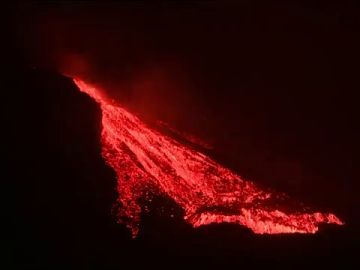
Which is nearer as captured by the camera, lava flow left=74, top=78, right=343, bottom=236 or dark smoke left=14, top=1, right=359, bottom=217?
lava flow left=74, top=78, right=343, bottom=236

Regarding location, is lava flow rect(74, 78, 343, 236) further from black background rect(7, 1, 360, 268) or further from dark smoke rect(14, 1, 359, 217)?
dark smoke rect(14, 1, 359, 217)

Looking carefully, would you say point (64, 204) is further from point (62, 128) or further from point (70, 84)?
point (70, 84)

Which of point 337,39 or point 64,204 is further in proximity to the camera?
point 337,39

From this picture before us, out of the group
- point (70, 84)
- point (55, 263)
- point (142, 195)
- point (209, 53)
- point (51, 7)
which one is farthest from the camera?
point (209, 53)

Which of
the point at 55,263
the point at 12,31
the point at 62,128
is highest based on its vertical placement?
the point at 12,31

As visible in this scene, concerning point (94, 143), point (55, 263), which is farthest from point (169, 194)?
point (55, 263)

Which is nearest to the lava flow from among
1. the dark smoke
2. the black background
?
the black background

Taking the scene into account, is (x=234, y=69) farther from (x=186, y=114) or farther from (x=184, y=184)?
(x=184, y=184)

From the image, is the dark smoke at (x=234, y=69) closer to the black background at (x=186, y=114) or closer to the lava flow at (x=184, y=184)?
the black background at (x=186, y=114)
